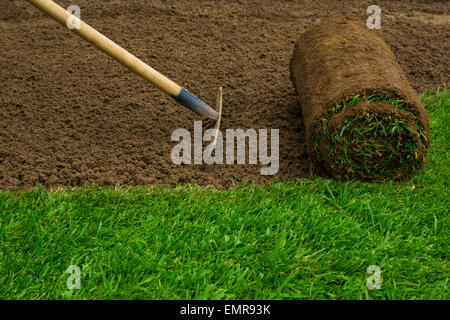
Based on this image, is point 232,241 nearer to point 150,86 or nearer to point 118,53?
point 118,53

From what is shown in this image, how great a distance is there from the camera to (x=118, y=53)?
300 cm

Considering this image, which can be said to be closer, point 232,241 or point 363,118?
point 232,241

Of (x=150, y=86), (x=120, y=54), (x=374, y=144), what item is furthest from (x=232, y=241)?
(x=150, y=86)

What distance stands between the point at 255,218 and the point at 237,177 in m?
0.50

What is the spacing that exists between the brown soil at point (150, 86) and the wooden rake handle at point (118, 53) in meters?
0.39

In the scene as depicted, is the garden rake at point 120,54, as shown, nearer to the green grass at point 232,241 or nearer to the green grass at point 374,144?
the green grass at point 232,241

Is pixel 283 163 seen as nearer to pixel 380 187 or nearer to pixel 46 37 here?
pixel 380 187

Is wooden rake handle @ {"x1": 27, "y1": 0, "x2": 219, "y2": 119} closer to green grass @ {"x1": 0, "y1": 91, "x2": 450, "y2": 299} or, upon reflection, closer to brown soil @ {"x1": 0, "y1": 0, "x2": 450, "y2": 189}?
brown soil @ {"x1": 0, "y1": 0, "x2": 450, "y2": 189}

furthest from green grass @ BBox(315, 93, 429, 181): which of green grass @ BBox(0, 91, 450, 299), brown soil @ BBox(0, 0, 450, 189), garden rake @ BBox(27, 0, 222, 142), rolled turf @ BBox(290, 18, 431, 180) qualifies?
garden rake @ BBox(27, 0, 222, 142)

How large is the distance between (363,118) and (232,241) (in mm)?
1113

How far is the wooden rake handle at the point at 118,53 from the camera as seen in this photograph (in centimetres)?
292

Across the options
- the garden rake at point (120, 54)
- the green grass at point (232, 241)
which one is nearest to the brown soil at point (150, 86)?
the green grass at point (232, 241)

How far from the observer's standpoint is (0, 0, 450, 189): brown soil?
315 cm
